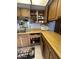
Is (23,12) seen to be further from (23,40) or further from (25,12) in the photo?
(23,40)

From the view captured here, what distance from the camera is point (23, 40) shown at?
13.0ft

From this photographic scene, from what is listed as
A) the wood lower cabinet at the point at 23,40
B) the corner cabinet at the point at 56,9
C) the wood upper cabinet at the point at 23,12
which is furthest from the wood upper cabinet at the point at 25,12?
the corner cabinet at the point at 56,9

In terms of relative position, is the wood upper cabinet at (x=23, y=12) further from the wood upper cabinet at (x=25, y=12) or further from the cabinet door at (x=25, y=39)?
the cabinet door at (x=25, y=39)

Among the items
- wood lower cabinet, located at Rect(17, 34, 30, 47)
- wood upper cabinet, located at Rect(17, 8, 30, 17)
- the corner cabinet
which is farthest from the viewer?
wood upper cabinet, located at Rect(17, 8, 30, 17)

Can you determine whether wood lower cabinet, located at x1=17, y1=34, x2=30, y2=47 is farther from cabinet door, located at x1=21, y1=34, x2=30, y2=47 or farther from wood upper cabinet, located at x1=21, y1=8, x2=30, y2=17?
wood upper cabinet, located at x1=21, y1=8, x2=30, y2=17

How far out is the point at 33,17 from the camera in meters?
4.75

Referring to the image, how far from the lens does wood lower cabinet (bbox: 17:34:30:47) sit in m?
3.89

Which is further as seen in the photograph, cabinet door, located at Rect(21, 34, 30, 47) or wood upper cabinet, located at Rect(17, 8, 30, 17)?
wood upper cabinet, located at Rect(17, 8, 30, 17)

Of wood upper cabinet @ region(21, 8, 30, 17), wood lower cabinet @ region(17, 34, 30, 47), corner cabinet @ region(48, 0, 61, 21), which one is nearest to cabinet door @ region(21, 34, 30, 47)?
wood lower cabinet @ region(17, 34, 30, 47)

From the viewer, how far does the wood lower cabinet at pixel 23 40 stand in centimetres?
389

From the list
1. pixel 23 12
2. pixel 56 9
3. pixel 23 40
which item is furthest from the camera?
pixel 23 12

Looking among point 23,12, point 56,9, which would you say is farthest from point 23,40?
point 56,9
